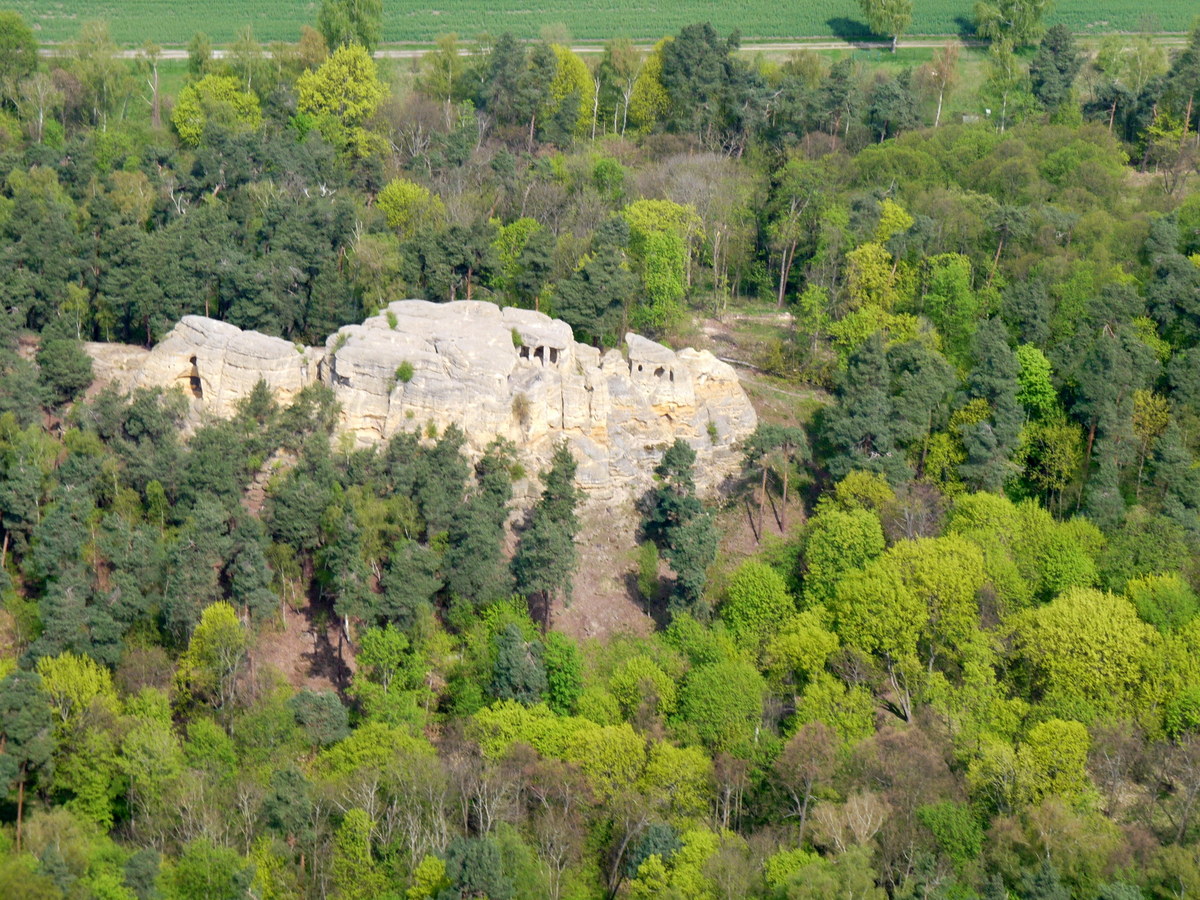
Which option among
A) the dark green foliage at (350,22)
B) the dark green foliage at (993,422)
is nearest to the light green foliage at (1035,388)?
the dark green foliage at (993,422)

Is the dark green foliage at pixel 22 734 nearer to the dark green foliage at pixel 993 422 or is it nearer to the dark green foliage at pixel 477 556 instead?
the dark green foliage at pixel 477 556

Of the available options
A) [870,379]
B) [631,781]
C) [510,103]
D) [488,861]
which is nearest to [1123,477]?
[870,379]

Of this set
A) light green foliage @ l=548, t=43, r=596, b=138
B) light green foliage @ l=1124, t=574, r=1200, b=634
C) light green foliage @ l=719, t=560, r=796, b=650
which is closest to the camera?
light green foliage @ l=1124, t=574, r=1200, b=634

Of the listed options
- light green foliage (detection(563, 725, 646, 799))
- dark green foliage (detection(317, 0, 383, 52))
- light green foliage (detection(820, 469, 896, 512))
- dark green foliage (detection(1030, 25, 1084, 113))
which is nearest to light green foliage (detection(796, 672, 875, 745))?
light green foliage (detection(563, 725, 646, 799))

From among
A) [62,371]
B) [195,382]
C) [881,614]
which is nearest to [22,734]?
[62,371]

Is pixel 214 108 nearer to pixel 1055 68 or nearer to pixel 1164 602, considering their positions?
pixel 1055 68

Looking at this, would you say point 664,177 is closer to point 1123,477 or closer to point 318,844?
point 1123,477

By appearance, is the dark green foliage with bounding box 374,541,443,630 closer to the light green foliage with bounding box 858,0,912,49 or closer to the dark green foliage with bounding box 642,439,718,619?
the dark green foliage with bounding box 642,439,718,619
